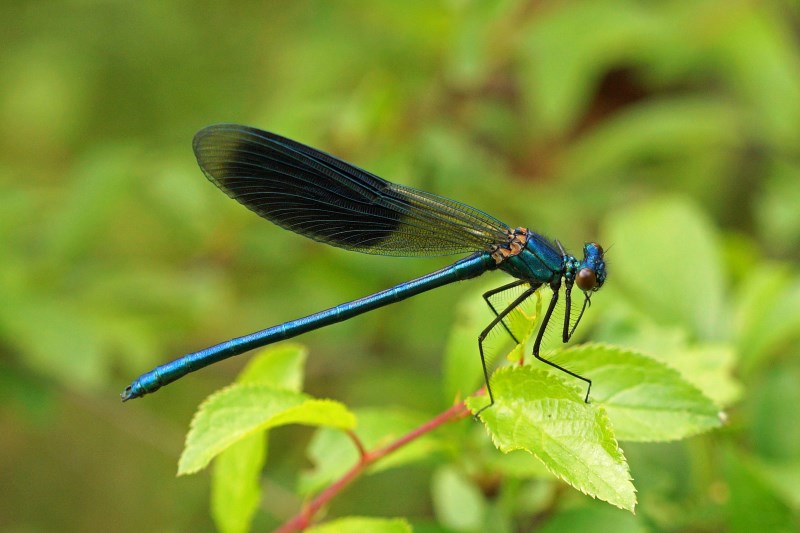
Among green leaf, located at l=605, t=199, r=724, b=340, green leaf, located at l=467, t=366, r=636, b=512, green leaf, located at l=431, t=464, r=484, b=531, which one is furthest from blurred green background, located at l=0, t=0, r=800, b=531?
green leaf, located at l=467, t=366, r=636, b=512

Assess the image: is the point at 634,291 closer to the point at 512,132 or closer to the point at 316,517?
the point at 316,517

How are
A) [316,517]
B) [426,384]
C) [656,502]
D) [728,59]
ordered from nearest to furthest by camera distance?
[316,517], [656,502], [426,384], [728,59]

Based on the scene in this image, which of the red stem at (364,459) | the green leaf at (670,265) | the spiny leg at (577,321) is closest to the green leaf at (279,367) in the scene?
the red stem at (364,459)

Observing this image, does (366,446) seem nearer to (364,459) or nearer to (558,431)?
(364,459)

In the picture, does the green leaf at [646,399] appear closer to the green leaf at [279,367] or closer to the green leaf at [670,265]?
the green leaf at [279,367]

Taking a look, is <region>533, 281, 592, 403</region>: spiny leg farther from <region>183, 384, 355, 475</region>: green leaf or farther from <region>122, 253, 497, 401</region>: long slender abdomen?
<region>183, 384, 355, 475</region>: green leaf

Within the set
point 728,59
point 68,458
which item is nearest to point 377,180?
point 728,59

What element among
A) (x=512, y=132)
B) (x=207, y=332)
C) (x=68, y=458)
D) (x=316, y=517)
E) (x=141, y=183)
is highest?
(x=512, y=132)
